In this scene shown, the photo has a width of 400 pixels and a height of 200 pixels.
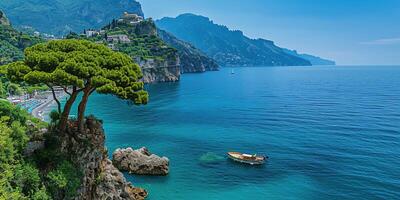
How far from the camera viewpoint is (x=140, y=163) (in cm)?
4412

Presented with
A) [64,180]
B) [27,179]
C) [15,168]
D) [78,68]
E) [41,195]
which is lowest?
[41,195]

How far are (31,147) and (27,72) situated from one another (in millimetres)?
5181

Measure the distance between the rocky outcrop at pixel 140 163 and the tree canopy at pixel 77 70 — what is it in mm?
18104

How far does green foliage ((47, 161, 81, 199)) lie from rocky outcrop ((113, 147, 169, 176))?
19343 mm

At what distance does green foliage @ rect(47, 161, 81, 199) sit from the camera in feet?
75.2

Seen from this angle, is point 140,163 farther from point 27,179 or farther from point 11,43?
point 11,43

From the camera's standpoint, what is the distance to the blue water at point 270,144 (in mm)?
40594

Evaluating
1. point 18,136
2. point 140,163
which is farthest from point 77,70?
point 140,163

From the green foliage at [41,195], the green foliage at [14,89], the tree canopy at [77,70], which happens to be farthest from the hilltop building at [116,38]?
the green foliage at [41,195]

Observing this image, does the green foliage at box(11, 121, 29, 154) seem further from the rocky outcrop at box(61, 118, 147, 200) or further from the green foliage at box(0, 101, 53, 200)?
the rocky outcrop at box(61, 118, 147, 200)

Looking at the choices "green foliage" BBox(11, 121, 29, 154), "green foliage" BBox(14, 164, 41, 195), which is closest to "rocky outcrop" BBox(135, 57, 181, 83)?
"green foliage" BBox(11, 121, 29, 154)

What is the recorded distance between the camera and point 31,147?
79.3ft

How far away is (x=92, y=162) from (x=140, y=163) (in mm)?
18190

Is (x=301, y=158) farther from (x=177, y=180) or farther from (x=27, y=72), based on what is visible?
(x=27, y=72)
